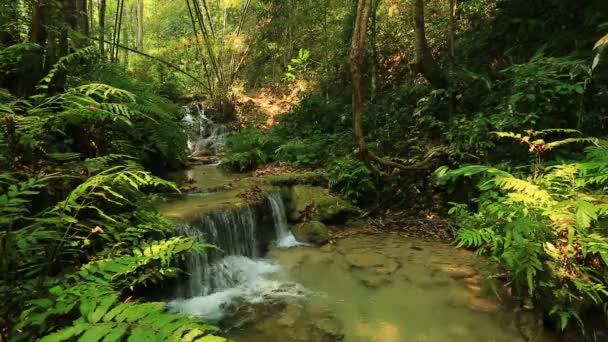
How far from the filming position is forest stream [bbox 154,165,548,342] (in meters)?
3.68

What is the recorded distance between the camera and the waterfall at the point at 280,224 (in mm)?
6488

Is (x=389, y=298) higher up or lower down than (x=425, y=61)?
lower down

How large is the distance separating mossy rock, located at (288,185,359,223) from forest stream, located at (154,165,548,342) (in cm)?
44

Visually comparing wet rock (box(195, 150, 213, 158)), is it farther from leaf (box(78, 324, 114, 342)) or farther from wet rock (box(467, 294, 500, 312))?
leaf (box(78, 324, 114, 342))

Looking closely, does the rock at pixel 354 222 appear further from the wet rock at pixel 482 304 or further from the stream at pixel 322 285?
the wet rock at pixel 482 304

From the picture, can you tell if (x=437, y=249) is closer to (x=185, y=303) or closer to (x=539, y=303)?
(x=539, y=303)

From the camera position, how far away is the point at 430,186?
673 cm

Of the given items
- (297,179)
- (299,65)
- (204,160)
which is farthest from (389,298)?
(299,65)

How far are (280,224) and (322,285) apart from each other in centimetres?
227

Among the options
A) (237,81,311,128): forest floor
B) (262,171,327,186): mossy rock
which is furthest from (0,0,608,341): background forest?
(262,171,327,186): mossy rock

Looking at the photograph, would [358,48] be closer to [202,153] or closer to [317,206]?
[317,206]

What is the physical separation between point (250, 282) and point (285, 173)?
3.56 metres

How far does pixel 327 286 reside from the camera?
464 centimetres

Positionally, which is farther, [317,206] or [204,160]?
[204,160]
